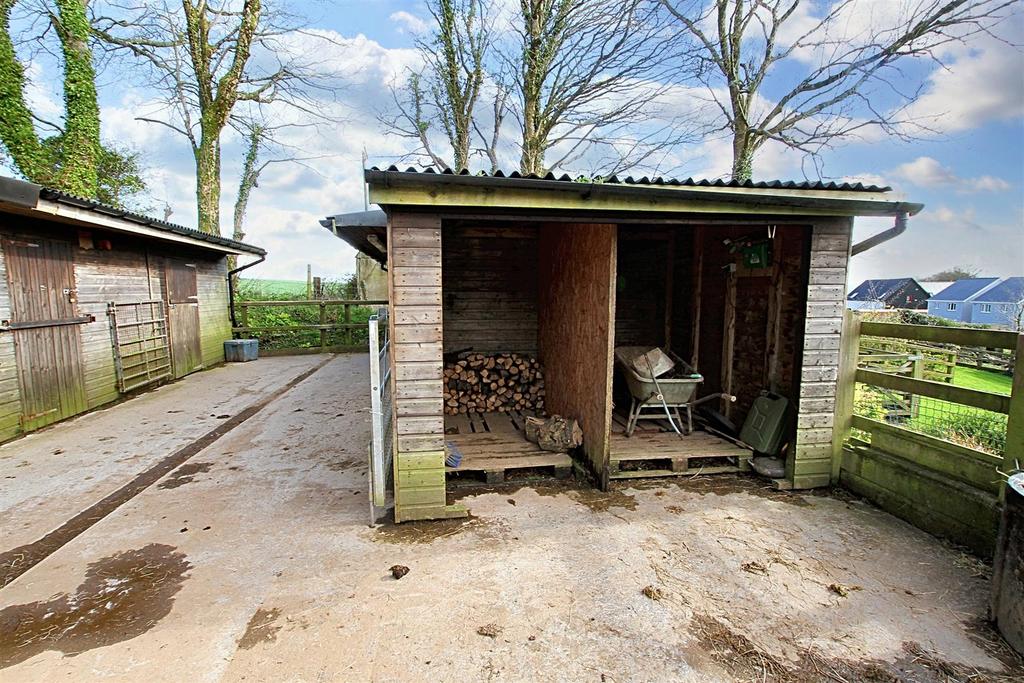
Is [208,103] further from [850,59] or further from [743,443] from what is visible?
[850,59]

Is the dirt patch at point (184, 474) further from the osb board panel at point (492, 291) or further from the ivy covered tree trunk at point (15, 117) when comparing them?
the ivy covered tree trunk at point (15, 117)

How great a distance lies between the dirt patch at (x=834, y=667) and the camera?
70.6 inches

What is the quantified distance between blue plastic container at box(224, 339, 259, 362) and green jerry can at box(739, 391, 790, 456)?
402 inches

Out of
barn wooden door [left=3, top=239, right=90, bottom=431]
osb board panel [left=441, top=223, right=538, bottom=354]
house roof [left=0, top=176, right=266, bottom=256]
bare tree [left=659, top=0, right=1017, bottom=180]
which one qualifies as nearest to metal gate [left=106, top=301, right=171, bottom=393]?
barn wooden door [left=3, top=239, right=90, bottom=431]

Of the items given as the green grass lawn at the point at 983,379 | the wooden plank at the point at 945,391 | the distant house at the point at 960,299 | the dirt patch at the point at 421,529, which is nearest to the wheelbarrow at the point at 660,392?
the wooden plank at the point at 945,391

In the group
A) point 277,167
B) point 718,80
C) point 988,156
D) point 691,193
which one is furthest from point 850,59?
point 277,167

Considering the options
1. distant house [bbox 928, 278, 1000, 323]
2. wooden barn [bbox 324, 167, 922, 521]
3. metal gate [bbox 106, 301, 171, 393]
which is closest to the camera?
wooden barn [bbox 324, 167, 922, 521]

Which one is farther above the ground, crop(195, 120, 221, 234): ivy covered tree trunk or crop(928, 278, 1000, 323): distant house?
crop(195, 120, 221, 234): ivy covered tree trunk

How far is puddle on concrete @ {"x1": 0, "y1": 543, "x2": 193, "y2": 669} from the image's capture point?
2014 mm

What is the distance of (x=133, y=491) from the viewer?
359cm

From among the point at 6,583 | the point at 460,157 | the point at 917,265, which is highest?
the point at 460,157

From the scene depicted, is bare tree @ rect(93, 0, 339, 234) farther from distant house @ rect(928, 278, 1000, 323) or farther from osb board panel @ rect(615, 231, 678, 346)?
distant house @ rect(928, 278, 1000, 323)

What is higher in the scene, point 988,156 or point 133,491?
point 988,156

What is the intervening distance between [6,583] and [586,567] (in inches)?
125
